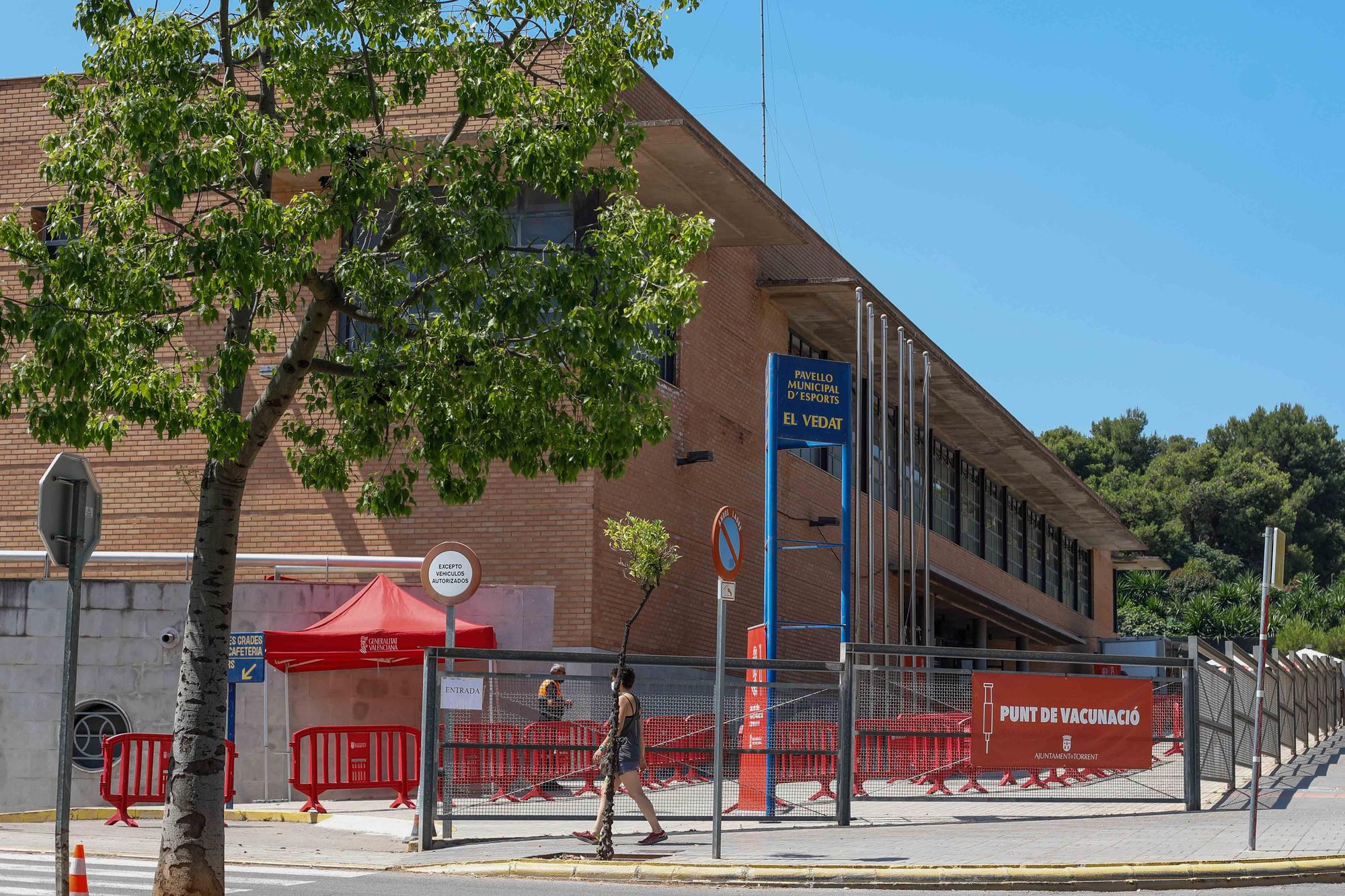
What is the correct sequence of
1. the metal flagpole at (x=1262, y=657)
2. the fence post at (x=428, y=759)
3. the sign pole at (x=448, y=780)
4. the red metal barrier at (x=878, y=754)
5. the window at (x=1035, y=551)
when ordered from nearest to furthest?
1. the metal flagpole at (x=1262, y=657)
2. the fence post at (x=428, y=759)
3. the sign pole at (x=448, y=780)
4. the red metal barrier at (x=878, y=754)
5. the window at (x=1035, y=551)

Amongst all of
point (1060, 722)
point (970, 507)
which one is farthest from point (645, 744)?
point (970, 507)

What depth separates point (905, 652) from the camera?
1480 centimetres

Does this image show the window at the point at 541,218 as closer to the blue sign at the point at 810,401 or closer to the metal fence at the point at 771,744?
the blue sign at the point at 810,401

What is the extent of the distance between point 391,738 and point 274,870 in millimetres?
4837

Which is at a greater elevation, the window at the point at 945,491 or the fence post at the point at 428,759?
the window at the point at 945,491

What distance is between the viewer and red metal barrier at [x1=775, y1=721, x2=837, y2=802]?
14648mm

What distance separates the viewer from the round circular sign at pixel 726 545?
38.3ft

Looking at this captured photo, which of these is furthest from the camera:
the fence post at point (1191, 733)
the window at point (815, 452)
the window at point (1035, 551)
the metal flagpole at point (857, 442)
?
the window at point (1035, 551)

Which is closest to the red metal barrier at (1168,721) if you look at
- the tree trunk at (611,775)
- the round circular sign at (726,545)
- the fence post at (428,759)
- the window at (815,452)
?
the round circular sign at (726,545)

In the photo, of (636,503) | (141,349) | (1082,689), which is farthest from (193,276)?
(636,503)

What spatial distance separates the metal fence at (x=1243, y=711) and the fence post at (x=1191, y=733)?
0.17 feet

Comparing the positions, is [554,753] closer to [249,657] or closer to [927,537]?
[249,657]

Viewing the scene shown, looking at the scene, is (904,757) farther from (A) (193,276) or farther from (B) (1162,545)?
(B) (1162,545)

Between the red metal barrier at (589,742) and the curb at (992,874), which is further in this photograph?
the red metal barrier at (589,742)
